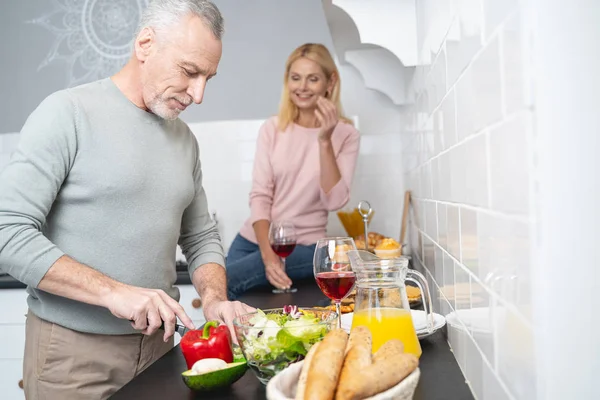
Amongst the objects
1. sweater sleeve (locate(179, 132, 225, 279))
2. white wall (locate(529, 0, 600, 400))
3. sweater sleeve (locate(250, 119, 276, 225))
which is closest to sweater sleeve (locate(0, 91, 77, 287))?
sweater sleeve (locate(179, 132, 225, 279))

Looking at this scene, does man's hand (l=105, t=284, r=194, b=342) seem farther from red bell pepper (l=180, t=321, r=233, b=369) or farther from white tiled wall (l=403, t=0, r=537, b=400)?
white tiled wall (l=403, t=0, r=537, b=400)

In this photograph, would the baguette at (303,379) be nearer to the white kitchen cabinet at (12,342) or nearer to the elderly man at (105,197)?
the elderly man at (105,197)

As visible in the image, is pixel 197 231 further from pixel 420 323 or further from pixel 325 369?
pixel 325 369

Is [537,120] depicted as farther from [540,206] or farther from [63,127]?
[63,127]

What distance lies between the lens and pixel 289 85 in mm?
2590

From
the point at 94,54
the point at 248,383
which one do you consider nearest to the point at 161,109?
the point at 248,383

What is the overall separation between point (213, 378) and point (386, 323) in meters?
0.28

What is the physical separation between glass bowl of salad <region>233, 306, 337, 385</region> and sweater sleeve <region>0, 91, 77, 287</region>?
0.51 meters

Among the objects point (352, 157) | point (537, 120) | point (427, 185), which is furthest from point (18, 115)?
point (537, 120)

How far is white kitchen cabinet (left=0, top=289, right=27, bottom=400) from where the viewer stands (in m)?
2.73

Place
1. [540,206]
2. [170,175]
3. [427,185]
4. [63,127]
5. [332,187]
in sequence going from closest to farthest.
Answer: [540,206]
[63,127]
[170,175]
[427,185]
[332,187]

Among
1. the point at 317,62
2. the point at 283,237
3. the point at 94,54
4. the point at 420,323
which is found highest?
the point at 94,54

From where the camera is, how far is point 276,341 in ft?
3.11

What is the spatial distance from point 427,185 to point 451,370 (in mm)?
727
